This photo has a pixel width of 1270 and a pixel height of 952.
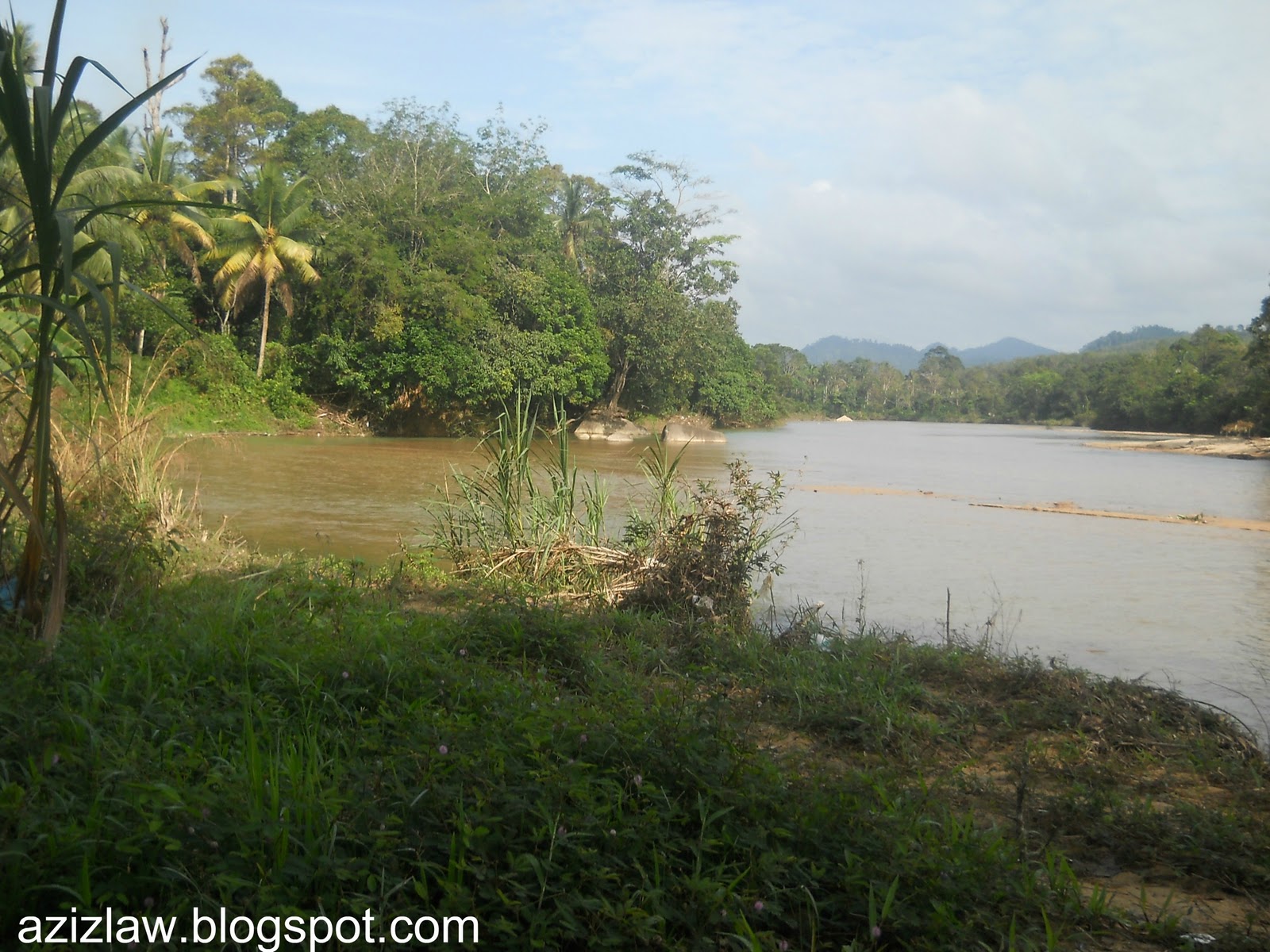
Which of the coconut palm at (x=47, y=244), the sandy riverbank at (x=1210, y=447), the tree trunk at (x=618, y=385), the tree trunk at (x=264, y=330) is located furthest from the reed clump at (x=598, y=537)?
the sandy riverbank at (x=1210, y=447)

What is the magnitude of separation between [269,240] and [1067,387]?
61.7m

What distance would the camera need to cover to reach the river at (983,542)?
633 centimetres

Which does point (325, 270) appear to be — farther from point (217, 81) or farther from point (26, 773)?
point (26, 773)

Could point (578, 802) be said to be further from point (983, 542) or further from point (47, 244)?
point (983, 542)

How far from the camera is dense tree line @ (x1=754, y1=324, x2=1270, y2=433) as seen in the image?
42.3 metres

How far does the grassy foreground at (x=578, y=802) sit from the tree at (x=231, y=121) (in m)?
30.7

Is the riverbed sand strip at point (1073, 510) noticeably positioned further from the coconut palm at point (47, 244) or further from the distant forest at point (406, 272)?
the coconut palm at point (47, 244)

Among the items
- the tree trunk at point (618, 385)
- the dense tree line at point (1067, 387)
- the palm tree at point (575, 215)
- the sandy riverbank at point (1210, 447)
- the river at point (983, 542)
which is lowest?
the river at point (983, 542)

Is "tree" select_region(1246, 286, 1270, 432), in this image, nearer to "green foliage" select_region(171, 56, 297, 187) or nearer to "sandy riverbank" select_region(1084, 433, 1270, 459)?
"sandy riverbank" select_region(1084, 433, 1270, 459)

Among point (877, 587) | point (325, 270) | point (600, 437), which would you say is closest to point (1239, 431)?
point (600, 437)

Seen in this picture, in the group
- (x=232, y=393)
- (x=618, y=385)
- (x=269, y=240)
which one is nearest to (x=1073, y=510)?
(x=269, y=240)

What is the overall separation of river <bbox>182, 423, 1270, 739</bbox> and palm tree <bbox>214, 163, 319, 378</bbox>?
185 inches

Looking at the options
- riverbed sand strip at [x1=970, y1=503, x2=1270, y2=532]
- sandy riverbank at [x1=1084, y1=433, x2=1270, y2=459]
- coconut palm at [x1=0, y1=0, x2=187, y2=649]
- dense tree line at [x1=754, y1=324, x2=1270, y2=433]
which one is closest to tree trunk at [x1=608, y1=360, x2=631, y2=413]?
sandy riverbank at [x1=1084, y1=433, x2=1270, y2=459]

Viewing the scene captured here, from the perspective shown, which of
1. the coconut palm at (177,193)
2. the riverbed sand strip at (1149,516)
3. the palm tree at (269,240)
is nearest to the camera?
the riverbed sand strip at (1149,516)
